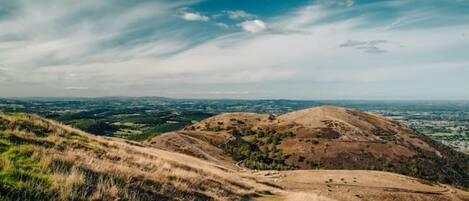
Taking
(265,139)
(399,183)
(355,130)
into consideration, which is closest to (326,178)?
(399,183)

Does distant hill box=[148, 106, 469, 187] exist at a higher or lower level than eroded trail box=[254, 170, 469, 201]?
lower

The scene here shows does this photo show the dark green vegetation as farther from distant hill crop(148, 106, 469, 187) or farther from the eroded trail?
the eroded trail

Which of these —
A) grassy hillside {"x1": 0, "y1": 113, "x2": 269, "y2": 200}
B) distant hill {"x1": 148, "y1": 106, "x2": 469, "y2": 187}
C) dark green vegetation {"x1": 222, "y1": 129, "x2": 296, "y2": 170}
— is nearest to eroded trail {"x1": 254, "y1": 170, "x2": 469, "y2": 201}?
grassy hillside {"x1": 0, "y1": 113, "x2": 269, "y2": 200}

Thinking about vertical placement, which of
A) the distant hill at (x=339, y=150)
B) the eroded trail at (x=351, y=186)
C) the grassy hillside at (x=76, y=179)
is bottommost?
the distant hill at (x=339, y=150)

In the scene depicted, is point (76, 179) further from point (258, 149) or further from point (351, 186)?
point (258, 149)

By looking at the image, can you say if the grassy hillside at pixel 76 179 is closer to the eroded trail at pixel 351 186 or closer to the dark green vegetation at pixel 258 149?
the eroded trail at pixel 351 186

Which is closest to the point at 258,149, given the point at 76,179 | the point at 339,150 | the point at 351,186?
the point at 339,150

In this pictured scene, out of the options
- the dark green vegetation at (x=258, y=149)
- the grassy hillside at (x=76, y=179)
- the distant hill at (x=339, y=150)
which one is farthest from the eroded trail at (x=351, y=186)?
the distant hill at (x=339, y=150)
